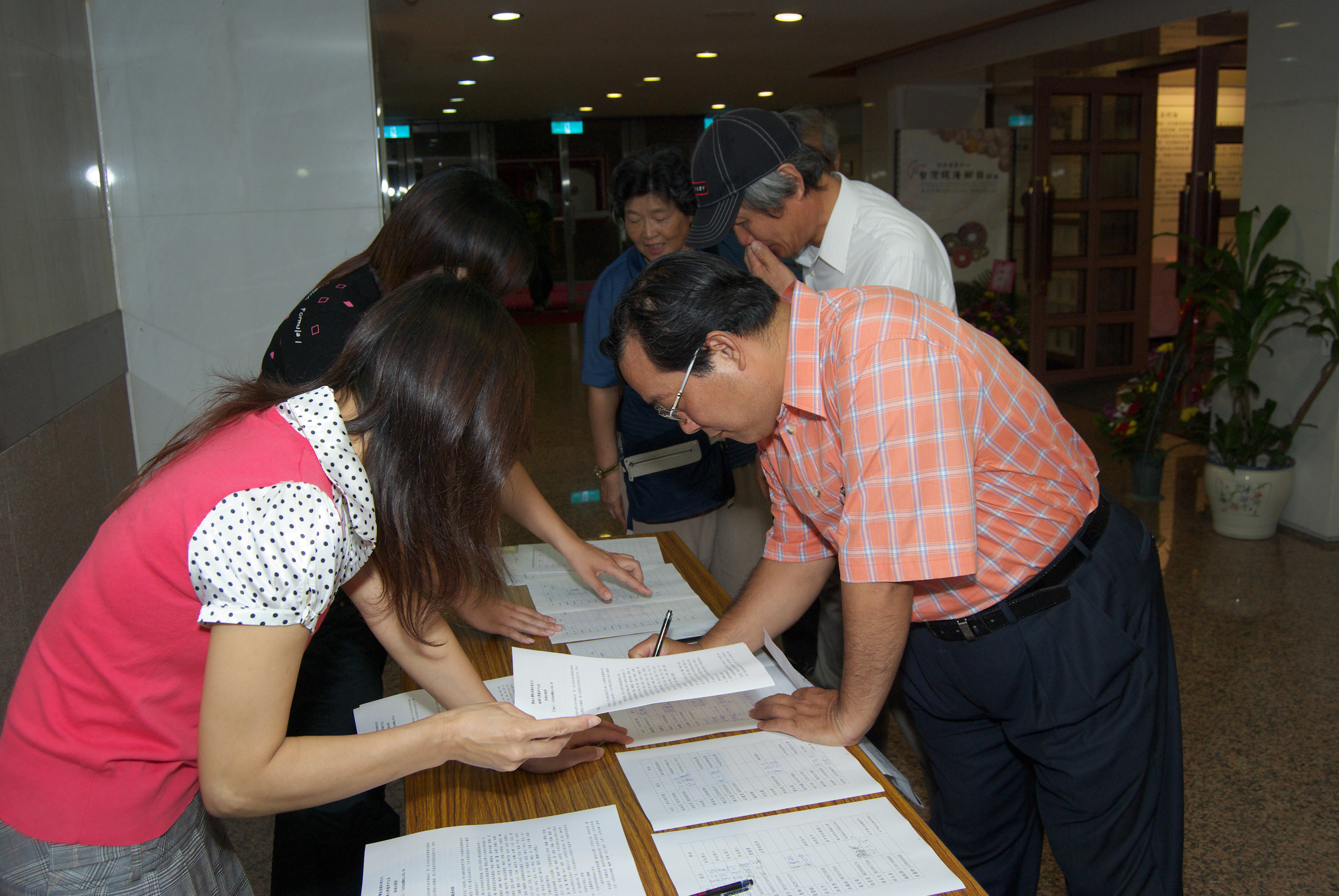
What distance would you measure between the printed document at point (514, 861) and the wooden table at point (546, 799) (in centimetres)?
2

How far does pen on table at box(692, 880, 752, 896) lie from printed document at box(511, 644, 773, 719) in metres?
0.23

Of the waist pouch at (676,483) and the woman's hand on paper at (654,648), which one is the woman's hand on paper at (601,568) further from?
the waist pouch at (676,483)

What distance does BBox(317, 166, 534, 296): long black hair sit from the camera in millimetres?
1709

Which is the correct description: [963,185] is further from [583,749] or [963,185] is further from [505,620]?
[583,749]

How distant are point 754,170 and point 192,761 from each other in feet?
4.95

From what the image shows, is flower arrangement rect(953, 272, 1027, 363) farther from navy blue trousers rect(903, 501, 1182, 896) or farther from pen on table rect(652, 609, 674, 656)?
pen on table rect(652, 609, 674, 656)

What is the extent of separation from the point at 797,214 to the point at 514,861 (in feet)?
4.80

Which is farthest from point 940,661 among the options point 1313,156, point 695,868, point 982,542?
point 1313,156

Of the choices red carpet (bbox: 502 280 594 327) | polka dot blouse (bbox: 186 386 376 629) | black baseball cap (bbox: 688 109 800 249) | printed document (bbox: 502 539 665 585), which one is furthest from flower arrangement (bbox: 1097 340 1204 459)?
red carpet (bbox: 502 280 594 327)

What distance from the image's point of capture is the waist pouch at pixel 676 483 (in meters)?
2.61

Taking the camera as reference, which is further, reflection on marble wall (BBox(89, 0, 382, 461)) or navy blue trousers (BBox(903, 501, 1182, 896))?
reflection on marble wall (BBox(89, 0, 382, 461))

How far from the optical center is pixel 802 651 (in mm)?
2914

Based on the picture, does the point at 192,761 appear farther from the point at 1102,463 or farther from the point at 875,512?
the point at 1102,463

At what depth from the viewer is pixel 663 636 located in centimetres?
153
